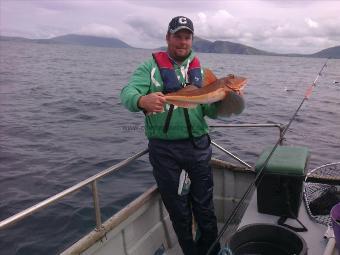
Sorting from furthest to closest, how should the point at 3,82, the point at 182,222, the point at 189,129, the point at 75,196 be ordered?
1. the point at 3,82
2. the point at 75,196
3. the point at 182,222
4. the point at 189,129

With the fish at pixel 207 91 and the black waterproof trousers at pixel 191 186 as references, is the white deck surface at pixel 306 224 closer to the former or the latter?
the black waterproof trousers at pixel 191 186

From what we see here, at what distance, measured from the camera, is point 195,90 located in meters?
3.84

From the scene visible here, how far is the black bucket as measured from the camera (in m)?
3.83

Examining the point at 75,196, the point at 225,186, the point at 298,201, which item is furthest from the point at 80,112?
the point at 298,201

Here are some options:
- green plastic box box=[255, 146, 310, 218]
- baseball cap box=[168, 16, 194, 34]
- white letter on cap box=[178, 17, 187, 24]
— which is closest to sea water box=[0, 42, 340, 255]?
green plastic box box=[255, 146, 310, 218]

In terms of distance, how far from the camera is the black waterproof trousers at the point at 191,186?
429 centimetres

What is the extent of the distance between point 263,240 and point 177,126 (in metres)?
1.49

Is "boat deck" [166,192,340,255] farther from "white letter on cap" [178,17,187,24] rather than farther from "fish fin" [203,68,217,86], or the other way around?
"white letter on cap" [178,17,187,24]

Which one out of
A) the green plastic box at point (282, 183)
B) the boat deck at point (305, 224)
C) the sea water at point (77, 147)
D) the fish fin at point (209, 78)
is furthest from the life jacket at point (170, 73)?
the sea water at point (77, 147)

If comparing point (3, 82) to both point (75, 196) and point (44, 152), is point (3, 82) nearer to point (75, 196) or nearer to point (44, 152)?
point (44, 152)

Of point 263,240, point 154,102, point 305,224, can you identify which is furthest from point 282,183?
point 154,102

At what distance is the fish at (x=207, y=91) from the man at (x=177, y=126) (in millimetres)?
368

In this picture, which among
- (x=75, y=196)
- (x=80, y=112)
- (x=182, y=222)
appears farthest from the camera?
(x=80, y=112)

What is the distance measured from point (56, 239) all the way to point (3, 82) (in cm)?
3014
